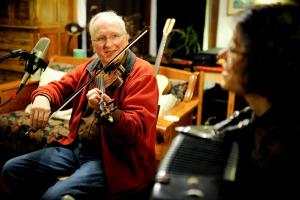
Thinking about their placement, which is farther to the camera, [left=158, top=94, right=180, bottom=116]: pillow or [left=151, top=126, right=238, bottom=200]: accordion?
[left=158, top=94, right=180, bottom=116]: pillow

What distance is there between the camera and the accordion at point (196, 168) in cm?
88

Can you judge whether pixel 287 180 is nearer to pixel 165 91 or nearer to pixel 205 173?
pixel 205 173

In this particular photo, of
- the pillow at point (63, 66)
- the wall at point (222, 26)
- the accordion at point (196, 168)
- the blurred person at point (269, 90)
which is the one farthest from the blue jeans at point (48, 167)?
the wall at point (222, 26)

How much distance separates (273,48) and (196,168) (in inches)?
14.6

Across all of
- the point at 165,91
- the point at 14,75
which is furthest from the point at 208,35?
the point at 14,75

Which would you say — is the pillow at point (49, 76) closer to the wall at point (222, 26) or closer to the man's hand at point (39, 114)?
the man's hand at point (39, 114)

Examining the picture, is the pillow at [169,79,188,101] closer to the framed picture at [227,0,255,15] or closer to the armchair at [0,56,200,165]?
the armchair at [0,56,200,165]

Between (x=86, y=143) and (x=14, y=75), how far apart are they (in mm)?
2627

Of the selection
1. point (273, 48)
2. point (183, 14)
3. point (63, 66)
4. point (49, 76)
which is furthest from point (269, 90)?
point (183, 14)

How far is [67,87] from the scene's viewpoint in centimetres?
188

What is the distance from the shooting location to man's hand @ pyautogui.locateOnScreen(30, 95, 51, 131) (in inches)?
62.1

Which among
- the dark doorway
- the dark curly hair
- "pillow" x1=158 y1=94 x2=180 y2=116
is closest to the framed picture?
the dark doorway

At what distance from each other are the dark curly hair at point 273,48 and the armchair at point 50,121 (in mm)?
1086

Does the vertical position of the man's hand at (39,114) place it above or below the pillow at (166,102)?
above
